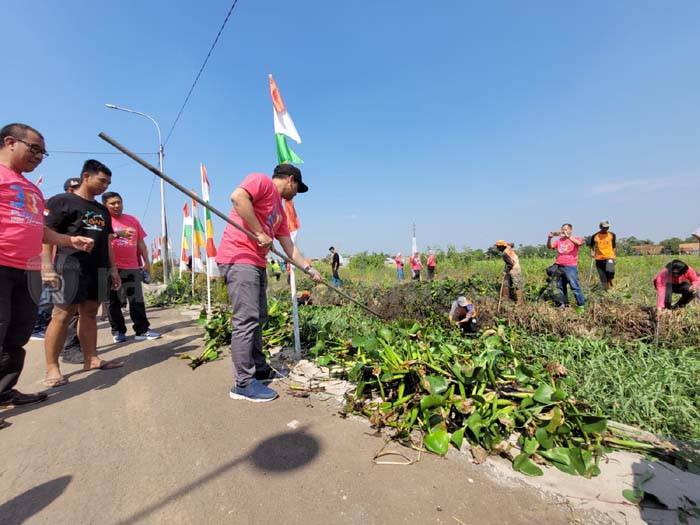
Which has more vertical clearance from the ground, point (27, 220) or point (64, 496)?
point (27, 220)

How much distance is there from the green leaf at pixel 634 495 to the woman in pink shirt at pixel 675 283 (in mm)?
3908

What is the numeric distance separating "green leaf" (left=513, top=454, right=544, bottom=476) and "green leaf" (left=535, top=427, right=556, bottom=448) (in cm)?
13

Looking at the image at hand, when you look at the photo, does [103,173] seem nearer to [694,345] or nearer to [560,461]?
[560,461]

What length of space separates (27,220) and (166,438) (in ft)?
6.12

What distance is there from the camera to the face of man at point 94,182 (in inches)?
117

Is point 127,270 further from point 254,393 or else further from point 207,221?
point 254,393

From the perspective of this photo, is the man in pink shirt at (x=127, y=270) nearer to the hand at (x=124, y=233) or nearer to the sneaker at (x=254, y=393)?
the hand at (x=124, y=233)

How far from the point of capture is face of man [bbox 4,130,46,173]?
2.16 m

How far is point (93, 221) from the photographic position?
3037 mm

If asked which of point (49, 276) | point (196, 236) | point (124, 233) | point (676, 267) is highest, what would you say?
point (196, 236)

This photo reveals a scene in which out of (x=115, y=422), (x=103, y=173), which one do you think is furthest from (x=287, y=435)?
(x=103, y=173)

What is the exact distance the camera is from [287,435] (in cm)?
194

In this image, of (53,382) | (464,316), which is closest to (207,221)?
(53,382)

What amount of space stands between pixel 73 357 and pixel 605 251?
965cm
